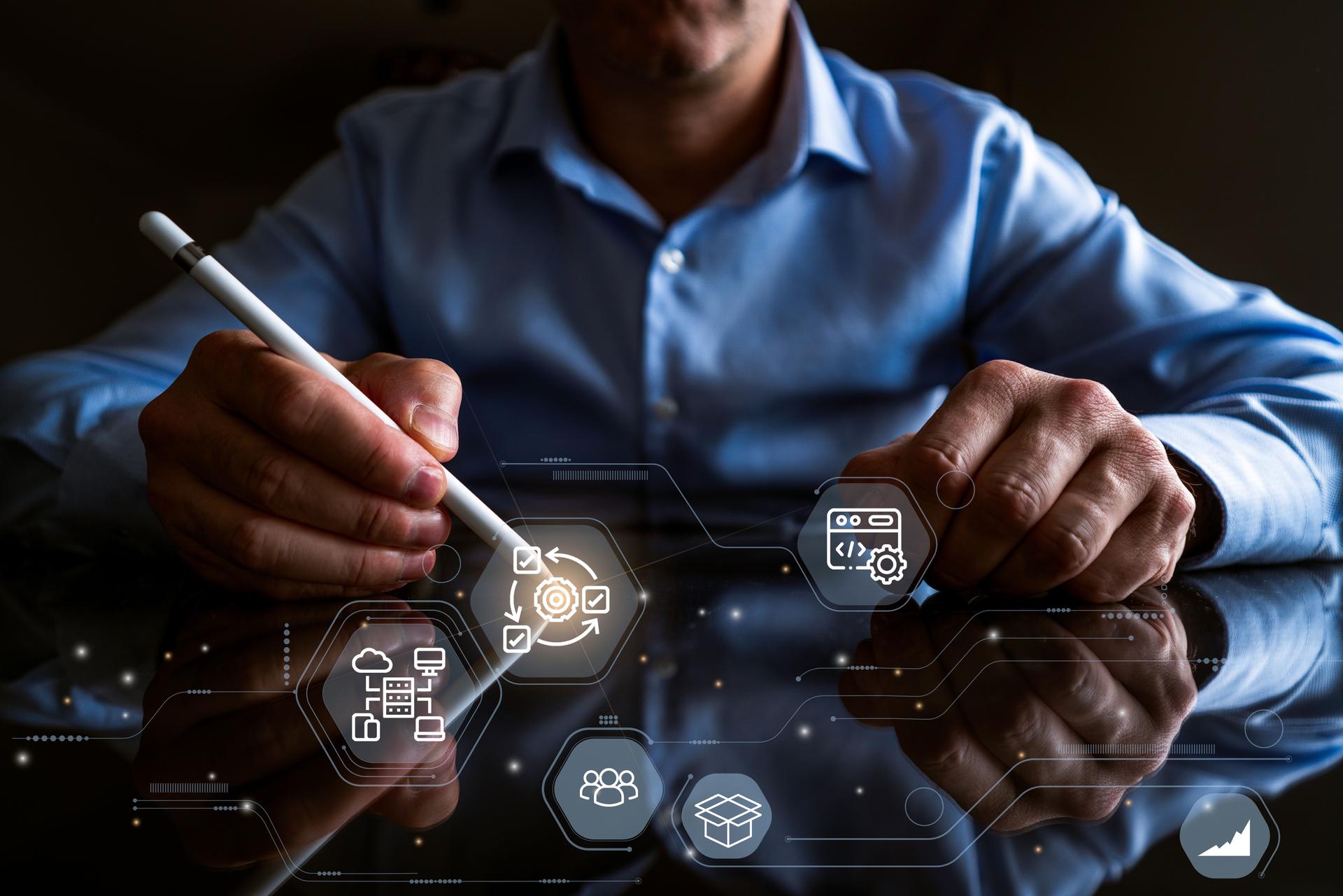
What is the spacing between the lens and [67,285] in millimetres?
538

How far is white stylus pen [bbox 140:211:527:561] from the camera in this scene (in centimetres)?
26

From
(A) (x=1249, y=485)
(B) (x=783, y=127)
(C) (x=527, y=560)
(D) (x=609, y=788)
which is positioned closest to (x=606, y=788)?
(D) (x=609, y=788)

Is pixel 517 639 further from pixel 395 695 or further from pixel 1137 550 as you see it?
pixel 1137 550

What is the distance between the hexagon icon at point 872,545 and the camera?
281 mm

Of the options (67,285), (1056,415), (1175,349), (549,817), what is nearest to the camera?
(549,817)

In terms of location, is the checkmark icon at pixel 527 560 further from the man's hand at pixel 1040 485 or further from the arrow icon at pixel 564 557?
the man's hand at pixel 1040 485

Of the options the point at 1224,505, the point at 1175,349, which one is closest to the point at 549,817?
the point at 1224,505

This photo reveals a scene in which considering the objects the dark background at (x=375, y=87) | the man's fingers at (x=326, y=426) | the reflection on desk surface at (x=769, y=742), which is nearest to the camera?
the reflection on desk surface at (x=769, y=742)

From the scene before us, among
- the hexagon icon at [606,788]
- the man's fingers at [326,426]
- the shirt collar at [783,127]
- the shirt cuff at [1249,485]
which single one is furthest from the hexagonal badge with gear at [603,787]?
the shirt collar at [783,127]

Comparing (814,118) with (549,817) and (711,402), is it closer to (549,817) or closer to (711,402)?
(711,402)

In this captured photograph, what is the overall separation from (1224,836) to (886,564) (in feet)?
0.44

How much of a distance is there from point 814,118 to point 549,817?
46cm

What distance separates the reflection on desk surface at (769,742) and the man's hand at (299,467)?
0.01m

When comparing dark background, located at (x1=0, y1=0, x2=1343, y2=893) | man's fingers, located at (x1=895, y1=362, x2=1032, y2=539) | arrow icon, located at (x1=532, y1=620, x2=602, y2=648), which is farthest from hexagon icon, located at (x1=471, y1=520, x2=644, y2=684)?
dark background, located at (x1=0, y1=0, x2=1343, y2=893)
